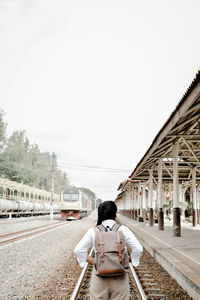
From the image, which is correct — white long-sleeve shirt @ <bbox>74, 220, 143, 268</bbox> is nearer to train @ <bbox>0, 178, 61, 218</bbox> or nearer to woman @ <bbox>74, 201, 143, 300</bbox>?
woman @ <bbox>74, 201, 143, 300</bbox>

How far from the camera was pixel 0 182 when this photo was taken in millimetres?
36438

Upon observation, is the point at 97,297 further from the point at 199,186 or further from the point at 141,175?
the point at 199,186

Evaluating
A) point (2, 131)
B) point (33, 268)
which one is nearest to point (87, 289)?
point (33, 268)

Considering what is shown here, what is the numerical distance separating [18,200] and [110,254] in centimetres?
3844

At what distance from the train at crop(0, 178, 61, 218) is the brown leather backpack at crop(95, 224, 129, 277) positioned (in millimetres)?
29671

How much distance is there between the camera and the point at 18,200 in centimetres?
3959

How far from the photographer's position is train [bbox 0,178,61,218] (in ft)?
110

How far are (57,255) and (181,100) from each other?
6385 mm

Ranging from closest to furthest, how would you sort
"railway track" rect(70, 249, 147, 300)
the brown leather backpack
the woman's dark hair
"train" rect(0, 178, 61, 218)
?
the brown leather backpack, the woman's dark hair, "railway track" rect(70, 249, 147, 300), "train" rect(0, 178, 61, 218)

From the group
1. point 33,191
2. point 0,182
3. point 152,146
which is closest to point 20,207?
point 0,182

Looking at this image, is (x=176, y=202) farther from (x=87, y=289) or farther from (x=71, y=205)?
(x=71, y=205)

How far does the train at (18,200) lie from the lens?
33.6m

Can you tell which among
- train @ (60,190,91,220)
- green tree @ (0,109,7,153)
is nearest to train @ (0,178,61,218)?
train @ (60,190,91,220)

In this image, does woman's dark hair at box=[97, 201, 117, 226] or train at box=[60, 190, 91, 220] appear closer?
woman's dark hair at box=[97, 201, 117, 226]
